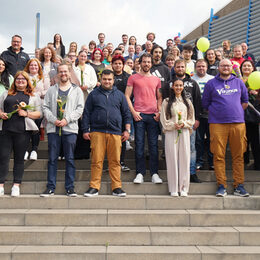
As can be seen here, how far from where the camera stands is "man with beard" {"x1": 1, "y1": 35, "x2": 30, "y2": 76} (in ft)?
24.9

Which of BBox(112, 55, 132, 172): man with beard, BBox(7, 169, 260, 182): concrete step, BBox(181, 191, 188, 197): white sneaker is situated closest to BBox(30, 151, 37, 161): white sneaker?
BBox(7, 169, 260, 182): concrete step

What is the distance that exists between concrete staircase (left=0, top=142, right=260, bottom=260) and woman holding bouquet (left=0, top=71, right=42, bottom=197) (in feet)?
0.94

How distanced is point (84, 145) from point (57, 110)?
3.81 feet

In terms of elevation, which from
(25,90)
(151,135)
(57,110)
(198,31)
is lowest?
(151,135)

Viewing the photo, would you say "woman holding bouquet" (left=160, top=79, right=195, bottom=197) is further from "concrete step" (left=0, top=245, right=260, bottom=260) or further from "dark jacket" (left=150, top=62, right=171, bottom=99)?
"concrete step" (left=0, top=245, right=260, bottom=260)

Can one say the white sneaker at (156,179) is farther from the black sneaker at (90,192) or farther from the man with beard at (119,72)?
the man with beard at (119,72)

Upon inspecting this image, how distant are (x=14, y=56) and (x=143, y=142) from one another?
3.99 m

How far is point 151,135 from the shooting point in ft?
18.4

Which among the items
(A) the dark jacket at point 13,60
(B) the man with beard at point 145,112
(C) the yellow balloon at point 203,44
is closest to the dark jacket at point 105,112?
(B) the man with beard at point 145,112

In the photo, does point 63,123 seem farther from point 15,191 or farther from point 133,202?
point 133,202

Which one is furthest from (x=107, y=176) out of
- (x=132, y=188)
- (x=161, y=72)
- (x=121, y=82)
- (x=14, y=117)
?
(x=161, y=72)

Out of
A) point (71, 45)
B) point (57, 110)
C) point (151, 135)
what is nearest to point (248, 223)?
point (151, 135)

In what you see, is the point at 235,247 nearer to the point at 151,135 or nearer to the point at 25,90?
the point at 151,135

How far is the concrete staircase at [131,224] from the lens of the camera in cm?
408
